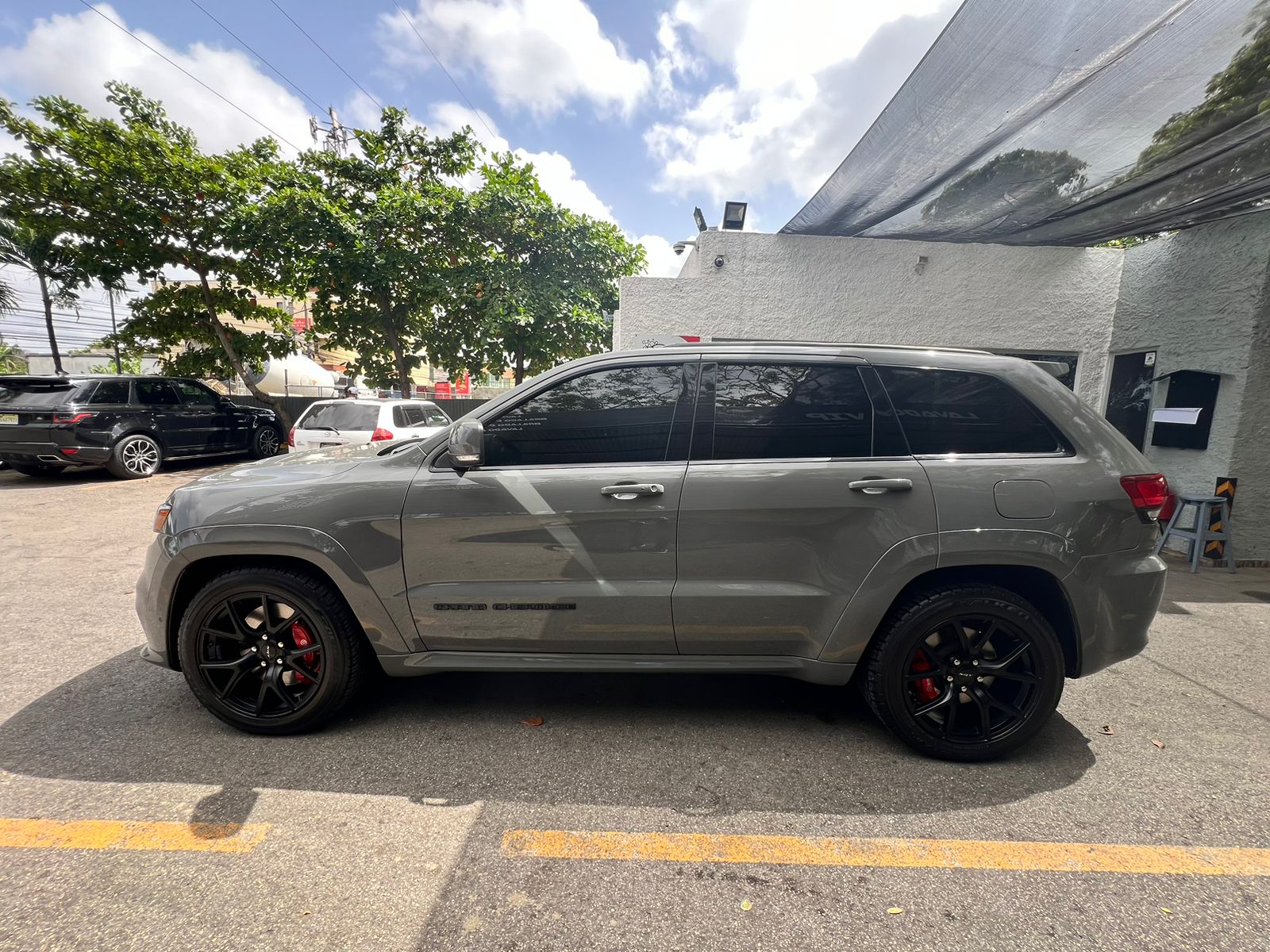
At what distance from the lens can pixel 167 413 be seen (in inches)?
405

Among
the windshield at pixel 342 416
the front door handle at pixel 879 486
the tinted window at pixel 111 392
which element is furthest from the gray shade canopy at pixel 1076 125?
the tinted window at pixel 111 392

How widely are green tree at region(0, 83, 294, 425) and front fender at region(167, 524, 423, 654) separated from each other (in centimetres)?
1203

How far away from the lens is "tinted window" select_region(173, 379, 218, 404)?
1085 cm

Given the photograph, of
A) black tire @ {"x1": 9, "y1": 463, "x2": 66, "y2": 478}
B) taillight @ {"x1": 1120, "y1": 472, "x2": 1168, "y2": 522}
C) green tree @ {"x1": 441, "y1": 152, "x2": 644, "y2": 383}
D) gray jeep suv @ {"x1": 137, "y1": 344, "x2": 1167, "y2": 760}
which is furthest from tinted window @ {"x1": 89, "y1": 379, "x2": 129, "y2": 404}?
taillight @ {"x1": 1120, "y1": 472, "x2": 1168, "y2": 522}

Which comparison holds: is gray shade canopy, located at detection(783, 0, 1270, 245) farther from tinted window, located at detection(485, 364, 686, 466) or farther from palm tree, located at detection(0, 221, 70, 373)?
palm tree, located at detection(0, 221, 70, 373)

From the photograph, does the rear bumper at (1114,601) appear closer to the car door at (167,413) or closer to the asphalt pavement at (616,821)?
the asphalt pavement at (616,821)

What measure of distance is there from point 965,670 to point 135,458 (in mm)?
12181

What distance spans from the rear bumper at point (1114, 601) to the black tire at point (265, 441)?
1386 centimetres

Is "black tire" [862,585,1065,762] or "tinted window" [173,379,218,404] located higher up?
"tinted window" [173,379,218,404]

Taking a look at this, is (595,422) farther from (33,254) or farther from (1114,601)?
(33,254)

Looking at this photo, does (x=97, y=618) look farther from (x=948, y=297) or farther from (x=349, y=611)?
(x=948, y=297)

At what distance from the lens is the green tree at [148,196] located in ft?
37.0

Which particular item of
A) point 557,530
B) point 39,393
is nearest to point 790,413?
point 557,530

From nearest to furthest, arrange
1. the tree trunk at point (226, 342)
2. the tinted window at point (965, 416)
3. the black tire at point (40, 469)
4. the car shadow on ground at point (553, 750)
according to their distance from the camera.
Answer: the car shadow on ground at point (553, 750) → the tinted window at point (965, 416) → the black tire at point (40, 469) → the tree trunk at point (226, 342)
